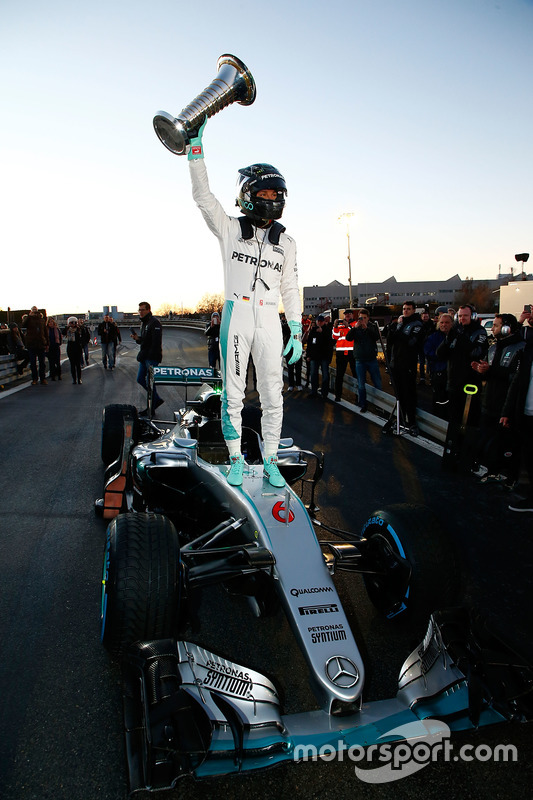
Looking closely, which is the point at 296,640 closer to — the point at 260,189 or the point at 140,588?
the point at 140,588

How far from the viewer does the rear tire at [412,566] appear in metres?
2.66

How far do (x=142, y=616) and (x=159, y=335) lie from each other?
7.81m

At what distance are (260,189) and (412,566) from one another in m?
2.55

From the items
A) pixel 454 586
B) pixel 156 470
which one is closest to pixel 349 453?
pixel 156 470

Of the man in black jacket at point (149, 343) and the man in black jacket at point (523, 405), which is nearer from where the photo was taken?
the man in black jacket at point (523, 405)

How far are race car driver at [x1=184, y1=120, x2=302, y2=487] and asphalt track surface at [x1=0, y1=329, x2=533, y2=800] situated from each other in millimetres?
1161

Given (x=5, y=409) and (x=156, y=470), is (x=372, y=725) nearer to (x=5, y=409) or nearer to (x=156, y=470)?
(x=156, y=470)

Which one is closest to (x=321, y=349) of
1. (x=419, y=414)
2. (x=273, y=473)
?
(x=419, y=414)

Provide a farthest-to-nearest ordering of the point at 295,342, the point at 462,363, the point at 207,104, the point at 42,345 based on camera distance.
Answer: the point at 42,345 → the point at 462,363 → the point at 295,342 → the point at 207,104

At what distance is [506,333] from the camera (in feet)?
20.1

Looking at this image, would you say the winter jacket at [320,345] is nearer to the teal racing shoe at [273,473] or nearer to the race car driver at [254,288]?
the race car driver at [254,288]

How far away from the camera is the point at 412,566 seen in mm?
2664

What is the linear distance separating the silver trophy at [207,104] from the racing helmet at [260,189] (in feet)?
1.42

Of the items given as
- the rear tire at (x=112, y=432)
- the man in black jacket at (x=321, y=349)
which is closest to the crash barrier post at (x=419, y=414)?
the man in black jacket at (x=321, y=349)
